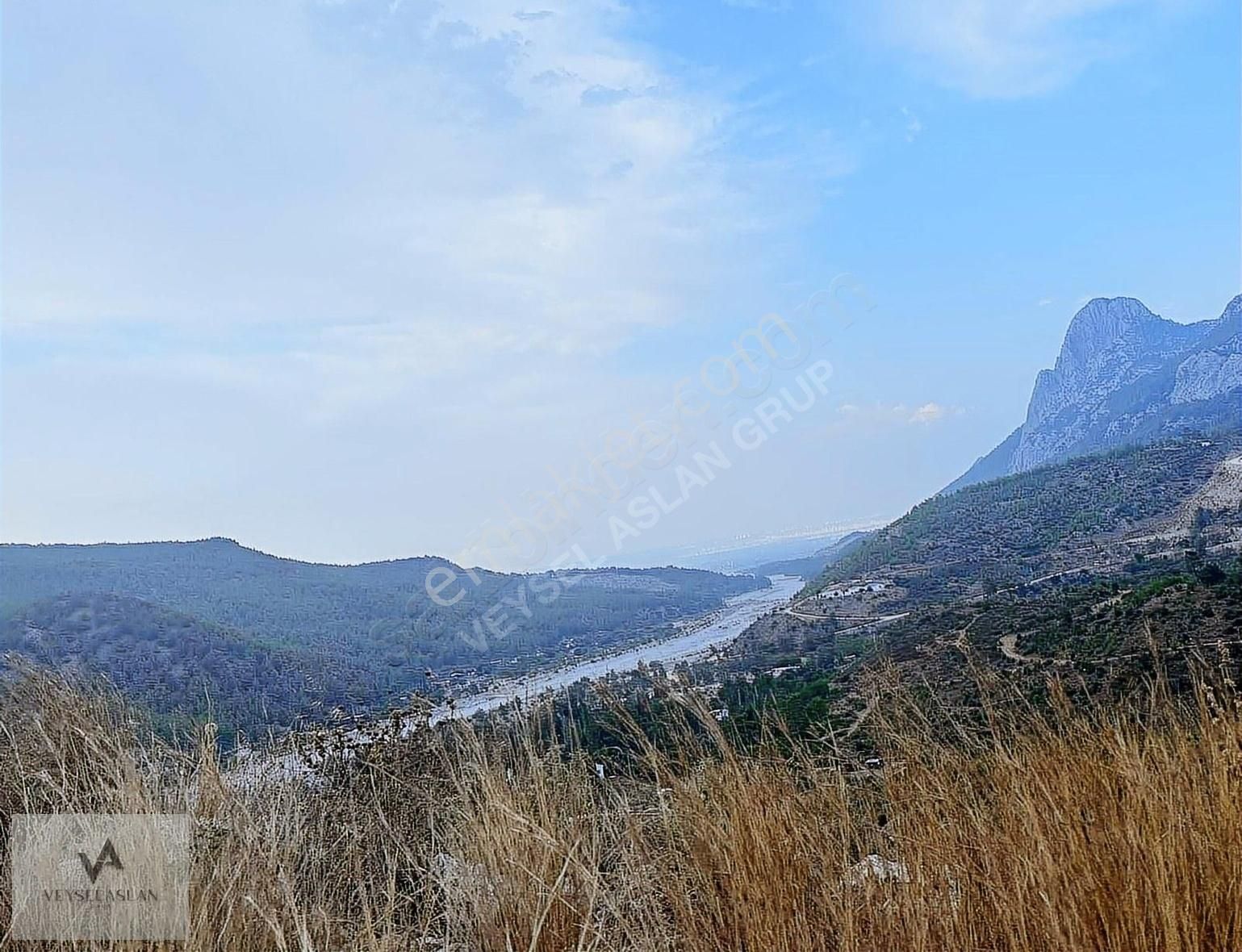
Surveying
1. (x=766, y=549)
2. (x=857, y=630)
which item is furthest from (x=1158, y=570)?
(x=766, y=549)

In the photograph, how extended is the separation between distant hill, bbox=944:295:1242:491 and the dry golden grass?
35.0 m

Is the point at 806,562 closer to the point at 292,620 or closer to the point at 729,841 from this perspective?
the point at 292,620

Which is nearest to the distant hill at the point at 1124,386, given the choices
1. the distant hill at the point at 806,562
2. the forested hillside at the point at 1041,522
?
the forested hillside at the point at 1041,522

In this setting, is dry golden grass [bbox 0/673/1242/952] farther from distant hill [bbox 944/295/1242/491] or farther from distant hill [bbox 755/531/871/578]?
distant hill [bbox 755/531/871/578]

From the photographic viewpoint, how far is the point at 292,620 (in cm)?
1983

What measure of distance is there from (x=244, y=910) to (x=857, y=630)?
1586 centimetres

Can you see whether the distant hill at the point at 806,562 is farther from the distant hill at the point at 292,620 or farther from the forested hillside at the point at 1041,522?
the forested hillside at the point at 1041,522

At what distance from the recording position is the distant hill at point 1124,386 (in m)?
40.3

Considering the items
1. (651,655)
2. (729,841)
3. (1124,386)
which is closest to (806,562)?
(1124,386)

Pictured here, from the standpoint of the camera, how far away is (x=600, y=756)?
12.2 ft

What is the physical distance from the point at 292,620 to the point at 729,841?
1983 centimetres

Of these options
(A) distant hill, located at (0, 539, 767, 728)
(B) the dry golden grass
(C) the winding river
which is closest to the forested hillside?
(C) the winding river

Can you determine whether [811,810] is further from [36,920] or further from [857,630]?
[857,630]

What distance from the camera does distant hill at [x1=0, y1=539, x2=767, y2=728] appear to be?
9555 mm
